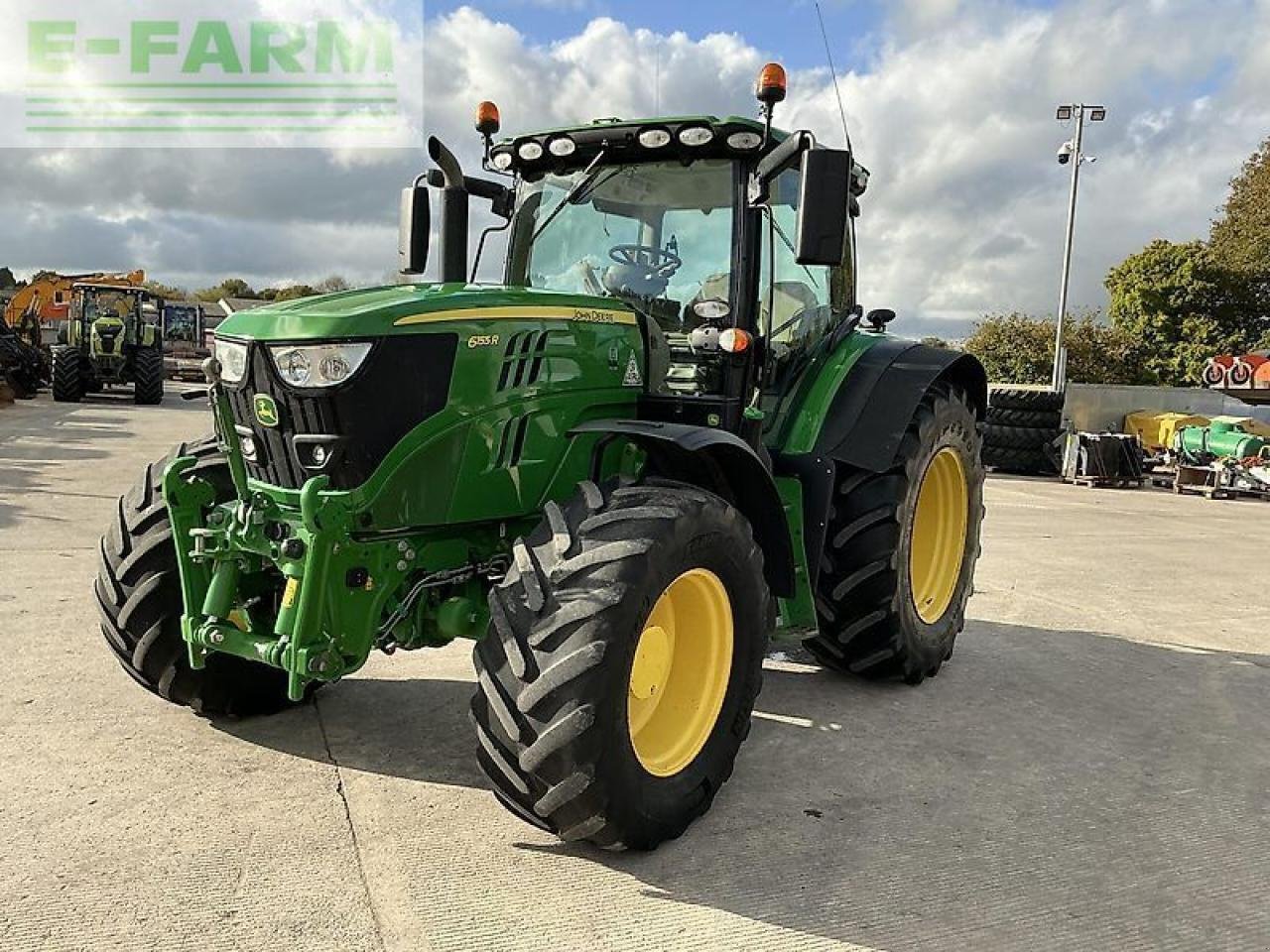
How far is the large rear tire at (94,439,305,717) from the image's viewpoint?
3.72 m

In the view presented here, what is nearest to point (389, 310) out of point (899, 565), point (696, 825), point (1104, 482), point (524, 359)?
point (524, 359)

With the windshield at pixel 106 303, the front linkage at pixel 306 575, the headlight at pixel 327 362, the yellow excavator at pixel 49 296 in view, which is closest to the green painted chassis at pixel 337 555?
the front linkage at pixel 306 575

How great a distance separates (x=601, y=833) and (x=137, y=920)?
3.94ft

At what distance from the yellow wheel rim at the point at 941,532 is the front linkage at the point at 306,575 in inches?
104

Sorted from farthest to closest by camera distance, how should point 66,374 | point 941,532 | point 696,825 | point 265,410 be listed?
point 66,374
point 941,532
point 696,825
point 265,410

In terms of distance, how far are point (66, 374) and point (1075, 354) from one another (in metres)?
25.9

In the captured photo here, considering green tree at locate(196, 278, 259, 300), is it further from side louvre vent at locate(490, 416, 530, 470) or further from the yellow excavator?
side louvre vent at locate(490, 416, 530, 470)

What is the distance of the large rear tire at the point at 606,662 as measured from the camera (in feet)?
9.36

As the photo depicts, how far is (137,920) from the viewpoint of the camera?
266cm

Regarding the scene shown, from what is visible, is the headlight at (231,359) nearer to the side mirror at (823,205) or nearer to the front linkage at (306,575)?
the front linkage at (306,575)

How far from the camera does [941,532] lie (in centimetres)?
553

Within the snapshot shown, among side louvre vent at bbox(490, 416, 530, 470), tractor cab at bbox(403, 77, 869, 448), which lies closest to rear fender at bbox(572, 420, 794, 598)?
side louvre vent at bbox(490, 416, 530, 470)

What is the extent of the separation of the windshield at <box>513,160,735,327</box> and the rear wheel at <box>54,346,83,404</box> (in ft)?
63.1

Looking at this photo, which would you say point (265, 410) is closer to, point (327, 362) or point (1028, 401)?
point (327, 362)
